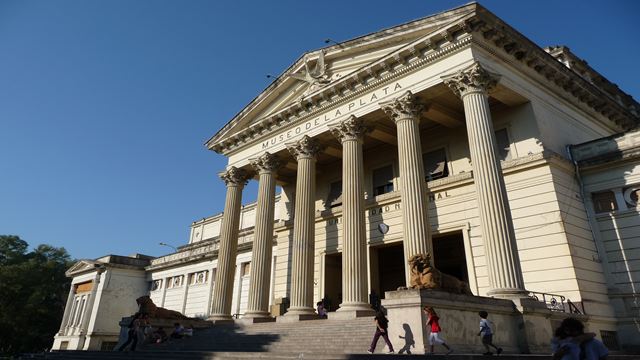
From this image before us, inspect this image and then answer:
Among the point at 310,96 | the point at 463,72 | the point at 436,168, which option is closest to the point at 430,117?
the point at 436,168

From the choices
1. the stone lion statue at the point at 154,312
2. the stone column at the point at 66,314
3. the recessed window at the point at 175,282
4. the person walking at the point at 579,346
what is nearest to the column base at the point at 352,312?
the stone lion statue at the point at 154,312

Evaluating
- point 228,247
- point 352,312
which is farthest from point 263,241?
point 352,312

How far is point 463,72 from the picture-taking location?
16234 mm

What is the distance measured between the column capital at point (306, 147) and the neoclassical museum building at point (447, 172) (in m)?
0.08

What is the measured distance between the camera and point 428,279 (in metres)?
11.2

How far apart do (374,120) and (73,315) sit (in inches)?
1489

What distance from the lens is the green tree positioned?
43188 millimetres

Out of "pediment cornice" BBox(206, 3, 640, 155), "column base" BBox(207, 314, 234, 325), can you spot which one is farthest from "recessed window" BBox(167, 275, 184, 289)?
"pediment cornice" BBox(206, 3, 640, 155)

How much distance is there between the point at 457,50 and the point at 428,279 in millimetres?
10074

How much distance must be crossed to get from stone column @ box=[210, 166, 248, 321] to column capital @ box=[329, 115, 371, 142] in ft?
28.7

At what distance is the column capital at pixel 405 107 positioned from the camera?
17953mm

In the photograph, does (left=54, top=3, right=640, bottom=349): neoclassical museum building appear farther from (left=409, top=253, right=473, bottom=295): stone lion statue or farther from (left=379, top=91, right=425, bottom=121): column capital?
(left=409, top=253, right=473, bottom=295): stone lion statue

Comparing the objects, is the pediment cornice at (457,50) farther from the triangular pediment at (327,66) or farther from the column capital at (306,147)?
the column capital at (306,147)

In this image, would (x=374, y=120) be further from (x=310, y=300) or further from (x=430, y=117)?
(x=310, y=300)
